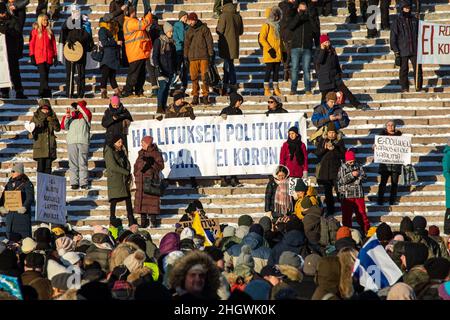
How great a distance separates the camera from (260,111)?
93.0 feet

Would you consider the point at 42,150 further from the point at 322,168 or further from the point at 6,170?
the point at 322,168

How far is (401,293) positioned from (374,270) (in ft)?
7.57

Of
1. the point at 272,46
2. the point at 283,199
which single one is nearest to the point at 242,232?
the point at 283,199

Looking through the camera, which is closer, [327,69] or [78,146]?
[78,146]

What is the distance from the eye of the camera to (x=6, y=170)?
90.2ft

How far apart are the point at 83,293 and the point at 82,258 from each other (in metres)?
4.44

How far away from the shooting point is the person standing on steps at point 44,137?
1053 inches

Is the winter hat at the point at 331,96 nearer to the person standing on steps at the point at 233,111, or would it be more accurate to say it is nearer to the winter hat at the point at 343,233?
the person standing on steps at the point at 233,111

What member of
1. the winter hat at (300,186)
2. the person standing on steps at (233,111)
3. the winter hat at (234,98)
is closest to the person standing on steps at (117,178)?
the person standing on steps at (233,111)

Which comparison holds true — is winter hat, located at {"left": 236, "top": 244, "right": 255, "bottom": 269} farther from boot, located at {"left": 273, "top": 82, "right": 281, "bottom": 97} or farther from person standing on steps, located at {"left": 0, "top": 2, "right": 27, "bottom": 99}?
person standing on steps, located at {"left": 0, "top": 2, "right": 27, "bottom": 99}

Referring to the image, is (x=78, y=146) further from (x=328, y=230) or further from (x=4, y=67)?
(x=328, y=230)

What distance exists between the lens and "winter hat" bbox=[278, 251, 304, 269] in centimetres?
1931

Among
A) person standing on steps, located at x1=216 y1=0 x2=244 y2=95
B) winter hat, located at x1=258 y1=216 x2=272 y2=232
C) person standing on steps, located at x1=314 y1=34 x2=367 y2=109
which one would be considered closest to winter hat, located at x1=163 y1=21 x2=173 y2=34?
person standing on steps, located at x1=216 y1=0 x2=244 y2=95
